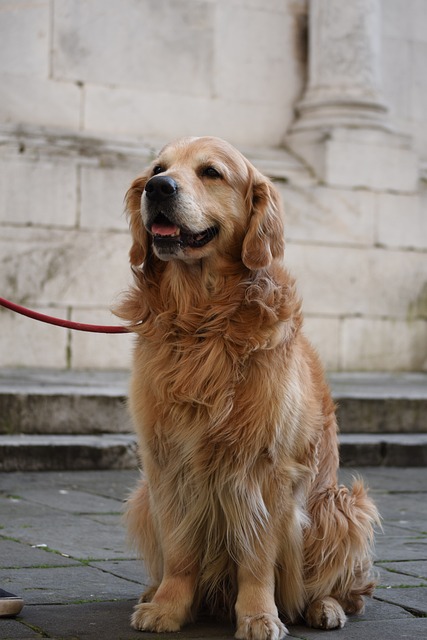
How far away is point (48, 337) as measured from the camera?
1012 cm

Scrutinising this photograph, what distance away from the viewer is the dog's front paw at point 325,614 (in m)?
3.97

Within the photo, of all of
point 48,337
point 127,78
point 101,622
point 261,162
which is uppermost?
point 127,78

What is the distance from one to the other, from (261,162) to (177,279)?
7592 millimetres

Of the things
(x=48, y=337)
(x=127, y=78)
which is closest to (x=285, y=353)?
(x=48, y=337)

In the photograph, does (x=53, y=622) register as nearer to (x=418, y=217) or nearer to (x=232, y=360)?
(x=232, y=360)

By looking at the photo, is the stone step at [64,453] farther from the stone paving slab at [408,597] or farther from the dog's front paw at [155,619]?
the dog's front paw at [155,619]

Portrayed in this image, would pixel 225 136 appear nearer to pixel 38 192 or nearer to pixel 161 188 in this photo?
pixel 38 192

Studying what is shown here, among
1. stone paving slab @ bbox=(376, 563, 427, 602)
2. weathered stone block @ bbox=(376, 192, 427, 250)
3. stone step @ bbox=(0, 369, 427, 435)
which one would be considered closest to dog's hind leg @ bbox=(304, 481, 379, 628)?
stone paving slab @ bbox=(376, 563, 427, 602)

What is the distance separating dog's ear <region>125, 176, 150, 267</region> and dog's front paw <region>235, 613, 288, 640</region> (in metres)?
1.32

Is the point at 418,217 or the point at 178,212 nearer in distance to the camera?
the point at 178,212

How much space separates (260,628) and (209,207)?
4.69 feet

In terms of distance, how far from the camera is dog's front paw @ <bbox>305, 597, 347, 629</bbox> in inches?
156

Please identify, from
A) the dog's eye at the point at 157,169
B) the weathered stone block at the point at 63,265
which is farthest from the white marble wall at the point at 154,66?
the dog's eye at the point at 157,169

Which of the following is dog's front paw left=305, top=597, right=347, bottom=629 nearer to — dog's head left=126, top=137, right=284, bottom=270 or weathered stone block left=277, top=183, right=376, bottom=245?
dog's head left=126, top=137, right=284, bottom=270
